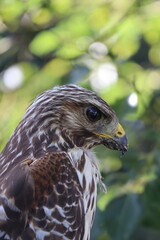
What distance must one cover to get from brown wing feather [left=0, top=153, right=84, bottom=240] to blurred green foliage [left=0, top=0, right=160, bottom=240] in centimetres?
125

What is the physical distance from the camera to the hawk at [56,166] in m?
4.71

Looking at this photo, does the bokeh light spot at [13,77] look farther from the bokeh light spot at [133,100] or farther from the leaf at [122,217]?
the leaf at [122,217]

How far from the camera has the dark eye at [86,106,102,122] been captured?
202 inches

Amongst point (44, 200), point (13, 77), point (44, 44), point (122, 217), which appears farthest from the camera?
point (13, 77)

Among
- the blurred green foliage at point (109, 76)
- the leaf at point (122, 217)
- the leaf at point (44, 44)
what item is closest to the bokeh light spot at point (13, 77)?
the blurred green foliage at point (109, 76)

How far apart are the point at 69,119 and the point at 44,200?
1.75 feet

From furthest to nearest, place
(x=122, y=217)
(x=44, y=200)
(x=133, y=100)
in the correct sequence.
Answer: (x=133, y=100), (x=122, y=217), (x=44, y=200)

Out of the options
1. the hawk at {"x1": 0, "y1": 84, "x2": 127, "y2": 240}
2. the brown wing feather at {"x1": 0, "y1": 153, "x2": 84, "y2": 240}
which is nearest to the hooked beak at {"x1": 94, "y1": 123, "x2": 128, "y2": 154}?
the hawk at {"x1": 0, "y1": 84, "x2": 127, "y2": 240}

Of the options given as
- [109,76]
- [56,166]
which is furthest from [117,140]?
[109,76]

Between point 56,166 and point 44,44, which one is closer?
point 56,166

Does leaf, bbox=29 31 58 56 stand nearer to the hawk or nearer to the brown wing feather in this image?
the hawk

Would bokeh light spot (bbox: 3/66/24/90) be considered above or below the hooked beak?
below

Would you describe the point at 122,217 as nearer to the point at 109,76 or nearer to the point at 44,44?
the point at 109,76

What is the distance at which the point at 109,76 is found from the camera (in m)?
6.62
